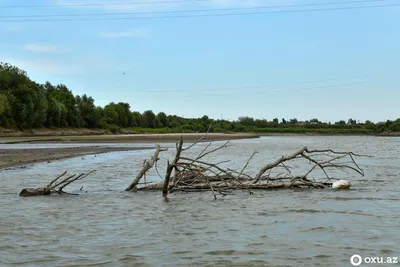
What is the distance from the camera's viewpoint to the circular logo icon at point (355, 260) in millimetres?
7289

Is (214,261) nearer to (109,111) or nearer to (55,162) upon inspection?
(55,162)

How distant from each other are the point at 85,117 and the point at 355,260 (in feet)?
346

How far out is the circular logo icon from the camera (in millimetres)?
7289

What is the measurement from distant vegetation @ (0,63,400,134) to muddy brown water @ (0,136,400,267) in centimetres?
2268

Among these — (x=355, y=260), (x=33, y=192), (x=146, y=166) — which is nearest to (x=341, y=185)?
(x=146, y=166)

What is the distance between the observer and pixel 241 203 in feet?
42.5

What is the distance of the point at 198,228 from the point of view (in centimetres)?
988

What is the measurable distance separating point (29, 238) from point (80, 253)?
155cm

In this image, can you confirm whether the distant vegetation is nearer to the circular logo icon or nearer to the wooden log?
the wooden log

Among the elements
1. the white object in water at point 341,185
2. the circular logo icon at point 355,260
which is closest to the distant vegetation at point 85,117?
the white object in water at point 341,185

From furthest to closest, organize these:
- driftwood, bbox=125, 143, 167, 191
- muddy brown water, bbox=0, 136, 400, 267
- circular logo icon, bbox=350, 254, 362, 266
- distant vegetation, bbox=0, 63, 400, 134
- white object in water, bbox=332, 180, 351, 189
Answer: distant vegetation, bbox=0, 63, 400, 134, white object in water, bbox=332, 180, 351, 189, driftwood, bbox=125, 143, 167, 191, muddy brown water, bbox=0, 136, 400, 267, circular logo icon, bbox=350, 254, 362, 266

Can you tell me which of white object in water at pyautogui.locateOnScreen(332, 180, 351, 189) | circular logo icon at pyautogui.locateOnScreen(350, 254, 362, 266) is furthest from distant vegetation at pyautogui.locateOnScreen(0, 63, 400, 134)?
circular logo icon at pyautogui.locateOnScreen(350, 254, 362, 266)

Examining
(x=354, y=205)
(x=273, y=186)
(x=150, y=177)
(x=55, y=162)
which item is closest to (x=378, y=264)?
(x=354, y=205)

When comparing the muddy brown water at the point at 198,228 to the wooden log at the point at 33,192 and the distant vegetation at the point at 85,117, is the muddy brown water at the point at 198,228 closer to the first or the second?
the wooden log at the point at 33,192
